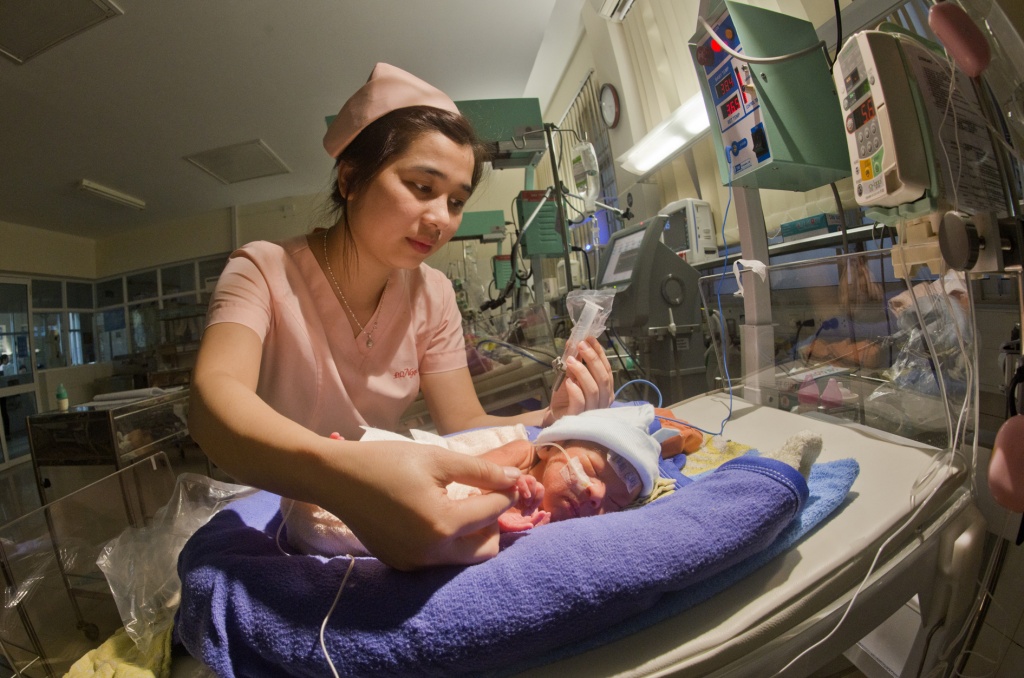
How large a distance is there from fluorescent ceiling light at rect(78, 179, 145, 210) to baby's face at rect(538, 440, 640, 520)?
5.25m

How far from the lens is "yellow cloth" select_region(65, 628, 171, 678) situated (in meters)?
0.49

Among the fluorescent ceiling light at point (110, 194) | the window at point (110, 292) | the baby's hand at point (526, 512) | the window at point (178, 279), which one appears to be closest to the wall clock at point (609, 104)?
the baby's hand at point (526, 512)

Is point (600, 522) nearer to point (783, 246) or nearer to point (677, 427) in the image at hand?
point (677, 427)

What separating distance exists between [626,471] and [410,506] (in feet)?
1.54

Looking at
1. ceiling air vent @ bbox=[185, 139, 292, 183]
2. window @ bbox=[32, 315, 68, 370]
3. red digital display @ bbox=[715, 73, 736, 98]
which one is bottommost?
window @ bbox=[32, 315, 68, 370]

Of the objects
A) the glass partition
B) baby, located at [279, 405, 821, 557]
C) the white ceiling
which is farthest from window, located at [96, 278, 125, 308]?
baby, located at [279, 405, 821, 557]

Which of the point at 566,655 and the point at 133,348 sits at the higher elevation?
the point at 133,348

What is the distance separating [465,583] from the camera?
0.41 metres

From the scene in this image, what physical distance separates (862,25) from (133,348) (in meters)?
6.64

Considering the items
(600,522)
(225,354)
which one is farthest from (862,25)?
(225,354)

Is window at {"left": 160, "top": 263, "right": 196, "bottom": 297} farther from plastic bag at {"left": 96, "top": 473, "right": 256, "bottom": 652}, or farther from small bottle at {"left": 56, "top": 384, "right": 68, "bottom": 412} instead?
plastic bag at {"left": 96, "top": 473, "right": 256, "bottom": 652}

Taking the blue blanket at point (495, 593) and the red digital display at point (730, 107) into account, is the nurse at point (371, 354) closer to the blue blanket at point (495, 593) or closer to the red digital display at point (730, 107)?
the blue blanket at point (495, 593)

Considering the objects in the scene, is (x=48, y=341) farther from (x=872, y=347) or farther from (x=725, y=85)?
(x=872, y=347)

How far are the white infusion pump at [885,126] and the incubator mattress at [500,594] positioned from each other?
1.82ft
